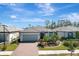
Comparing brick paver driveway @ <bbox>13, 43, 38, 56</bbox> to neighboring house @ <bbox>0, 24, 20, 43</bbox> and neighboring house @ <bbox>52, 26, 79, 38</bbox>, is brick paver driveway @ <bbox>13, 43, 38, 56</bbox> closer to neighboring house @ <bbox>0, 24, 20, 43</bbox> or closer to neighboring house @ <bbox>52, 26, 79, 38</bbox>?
neighboring house @ <bbox>0, 24, 20, 43</bbox>

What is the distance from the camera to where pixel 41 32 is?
13.9ft

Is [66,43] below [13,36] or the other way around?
below

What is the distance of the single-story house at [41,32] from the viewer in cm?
423

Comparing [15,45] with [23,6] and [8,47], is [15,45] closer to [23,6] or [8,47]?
[8,47]

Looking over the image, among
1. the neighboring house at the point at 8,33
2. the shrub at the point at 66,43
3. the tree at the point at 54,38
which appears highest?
the neighboring house at the point at 8,33

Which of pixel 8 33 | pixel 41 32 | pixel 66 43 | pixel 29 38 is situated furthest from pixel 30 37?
pixel 66 43

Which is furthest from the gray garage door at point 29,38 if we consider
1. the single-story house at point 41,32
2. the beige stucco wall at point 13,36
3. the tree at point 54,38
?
the tree at point 54,38

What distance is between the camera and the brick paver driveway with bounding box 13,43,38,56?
4.21 m

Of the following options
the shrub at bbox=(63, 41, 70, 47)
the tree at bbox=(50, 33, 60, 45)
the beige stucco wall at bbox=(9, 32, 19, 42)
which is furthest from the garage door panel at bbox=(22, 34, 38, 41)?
the shrub at bbox=(63, 41, 70, 47)

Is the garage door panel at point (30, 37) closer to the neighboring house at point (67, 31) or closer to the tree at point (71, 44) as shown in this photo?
the neighboring house at point (67, 31)

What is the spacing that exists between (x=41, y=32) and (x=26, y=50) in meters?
0.37

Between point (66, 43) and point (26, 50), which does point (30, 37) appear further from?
point (66, 43)

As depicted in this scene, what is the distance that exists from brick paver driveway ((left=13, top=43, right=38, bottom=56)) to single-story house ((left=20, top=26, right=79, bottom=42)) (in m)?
0.08

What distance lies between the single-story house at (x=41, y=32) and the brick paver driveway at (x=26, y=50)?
8cm
